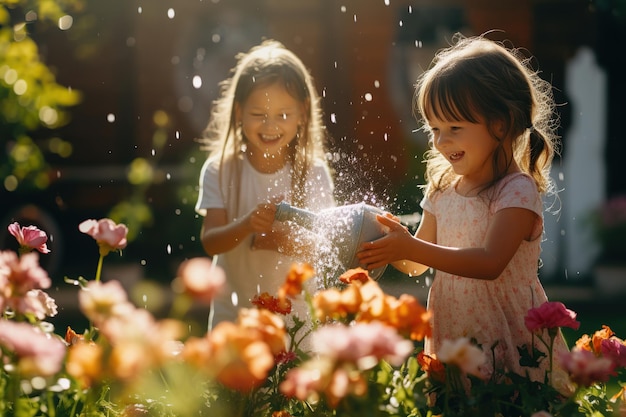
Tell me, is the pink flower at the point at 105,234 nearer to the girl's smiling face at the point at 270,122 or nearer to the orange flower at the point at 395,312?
the orange flower at the point at 395,312

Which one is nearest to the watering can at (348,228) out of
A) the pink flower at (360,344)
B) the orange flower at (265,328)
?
the orange flower at (265,328)

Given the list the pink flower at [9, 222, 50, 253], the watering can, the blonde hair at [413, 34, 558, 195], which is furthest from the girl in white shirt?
the pink flower at [9, 222, 50, 253]

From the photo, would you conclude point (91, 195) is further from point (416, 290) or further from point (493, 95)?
point (493, 95)

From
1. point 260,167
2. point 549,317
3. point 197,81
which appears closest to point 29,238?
point 549,317

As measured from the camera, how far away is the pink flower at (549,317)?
178 centimetres

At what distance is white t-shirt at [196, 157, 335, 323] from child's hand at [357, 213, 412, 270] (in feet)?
3.34

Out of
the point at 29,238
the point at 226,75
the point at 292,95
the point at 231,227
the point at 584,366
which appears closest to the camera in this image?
the point at 584,366

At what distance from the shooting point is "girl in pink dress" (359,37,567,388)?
228 centimetres

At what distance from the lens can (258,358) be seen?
118 cm

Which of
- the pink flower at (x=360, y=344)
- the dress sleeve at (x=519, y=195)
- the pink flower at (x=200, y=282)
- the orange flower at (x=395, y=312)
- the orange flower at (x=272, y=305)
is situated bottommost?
the orange flower at (x=272, y=305)

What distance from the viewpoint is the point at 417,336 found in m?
1.51

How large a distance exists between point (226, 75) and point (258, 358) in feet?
27.3

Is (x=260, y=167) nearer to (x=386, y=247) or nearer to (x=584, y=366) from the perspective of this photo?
(x=386, y=247)

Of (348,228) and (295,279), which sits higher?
(295,279)
